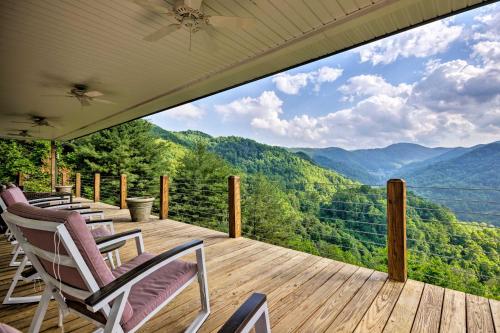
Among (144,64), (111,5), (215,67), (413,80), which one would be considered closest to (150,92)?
(144,64)

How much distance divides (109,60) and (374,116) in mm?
34812

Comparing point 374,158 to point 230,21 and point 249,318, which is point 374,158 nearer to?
point 230,21

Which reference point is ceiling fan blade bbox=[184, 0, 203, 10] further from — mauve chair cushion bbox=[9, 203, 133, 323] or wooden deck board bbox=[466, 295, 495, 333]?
wooden deck board bbox=[466, 295, 495, 333]

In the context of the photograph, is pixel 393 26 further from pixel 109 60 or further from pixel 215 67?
pixel 109 60

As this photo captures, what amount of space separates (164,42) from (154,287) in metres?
2.75

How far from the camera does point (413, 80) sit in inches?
1174

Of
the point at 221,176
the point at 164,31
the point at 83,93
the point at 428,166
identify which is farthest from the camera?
the point at 428,166

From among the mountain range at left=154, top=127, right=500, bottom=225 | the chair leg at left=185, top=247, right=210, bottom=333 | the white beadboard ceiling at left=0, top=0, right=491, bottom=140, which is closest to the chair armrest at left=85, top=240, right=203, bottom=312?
the chair leg at left=185, top=247, right=210, bottom=333

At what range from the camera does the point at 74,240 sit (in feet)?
3.48

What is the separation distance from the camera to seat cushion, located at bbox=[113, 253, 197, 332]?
1196 mm

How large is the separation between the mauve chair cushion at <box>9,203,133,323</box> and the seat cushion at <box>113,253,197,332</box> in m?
0.05

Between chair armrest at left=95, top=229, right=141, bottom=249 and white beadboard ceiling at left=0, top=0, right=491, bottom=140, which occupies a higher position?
white beadboard ceiling at left=0, top=0, right=491, bottom=140

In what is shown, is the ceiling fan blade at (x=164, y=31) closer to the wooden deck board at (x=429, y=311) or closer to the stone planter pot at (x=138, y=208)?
the wooden deck board at (x=429, y=311)

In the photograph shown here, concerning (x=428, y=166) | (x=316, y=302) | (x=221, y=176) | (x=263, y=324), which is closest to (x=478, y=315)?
(x=316, y=302)
